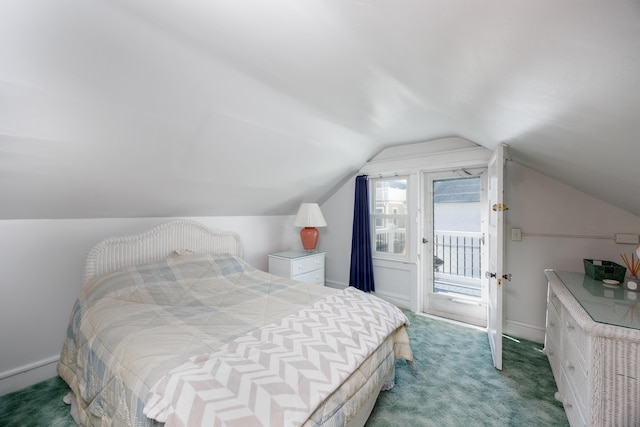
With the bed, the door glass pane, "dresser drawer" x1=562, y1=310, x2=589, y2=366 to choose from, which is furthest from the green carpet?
the door glass pane

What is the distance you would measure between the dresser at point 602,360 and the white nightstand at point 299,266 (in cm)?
241

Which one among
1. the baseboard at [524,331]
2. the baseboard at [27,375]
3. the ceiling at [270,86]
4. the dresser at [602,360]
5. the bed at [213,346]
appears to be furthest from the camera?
the baseboard at [524,331]

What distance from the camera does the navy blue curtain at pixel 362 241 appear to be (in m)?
3.60

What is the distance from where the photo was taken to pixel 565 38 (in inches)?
28.5

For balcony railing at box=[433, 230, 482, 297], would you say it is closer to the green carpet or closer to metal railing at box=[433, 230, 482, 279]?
metal railing at box=[433, 230, 482, 279]

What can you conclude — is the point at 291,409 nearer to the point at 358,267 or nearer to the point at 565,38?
the point at 565,38

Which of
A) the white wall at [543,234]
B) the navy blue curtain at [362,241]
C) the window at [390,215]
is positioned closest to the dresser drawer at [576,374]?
the white wall at [543,234]

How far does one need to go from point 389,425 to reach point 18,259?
9.23ft

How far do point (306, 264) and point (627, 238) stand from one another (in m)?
3.03

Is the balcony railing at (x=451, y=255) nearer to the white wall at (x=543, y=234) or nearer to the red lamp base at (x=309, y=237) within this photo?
the white wall at (x=543, y=234)

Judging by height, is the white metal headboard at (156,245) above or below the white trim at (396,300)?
above

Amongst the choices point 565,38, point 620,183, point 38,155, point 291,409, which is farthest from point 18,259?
point 620,183

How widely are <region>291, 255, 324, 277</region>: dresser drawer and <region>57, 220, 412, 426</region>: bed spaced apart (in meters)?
0.77

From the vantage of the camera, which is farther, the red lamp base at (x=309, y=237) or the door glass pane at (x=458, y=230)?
the red lamp base at (x=309, y=237)
